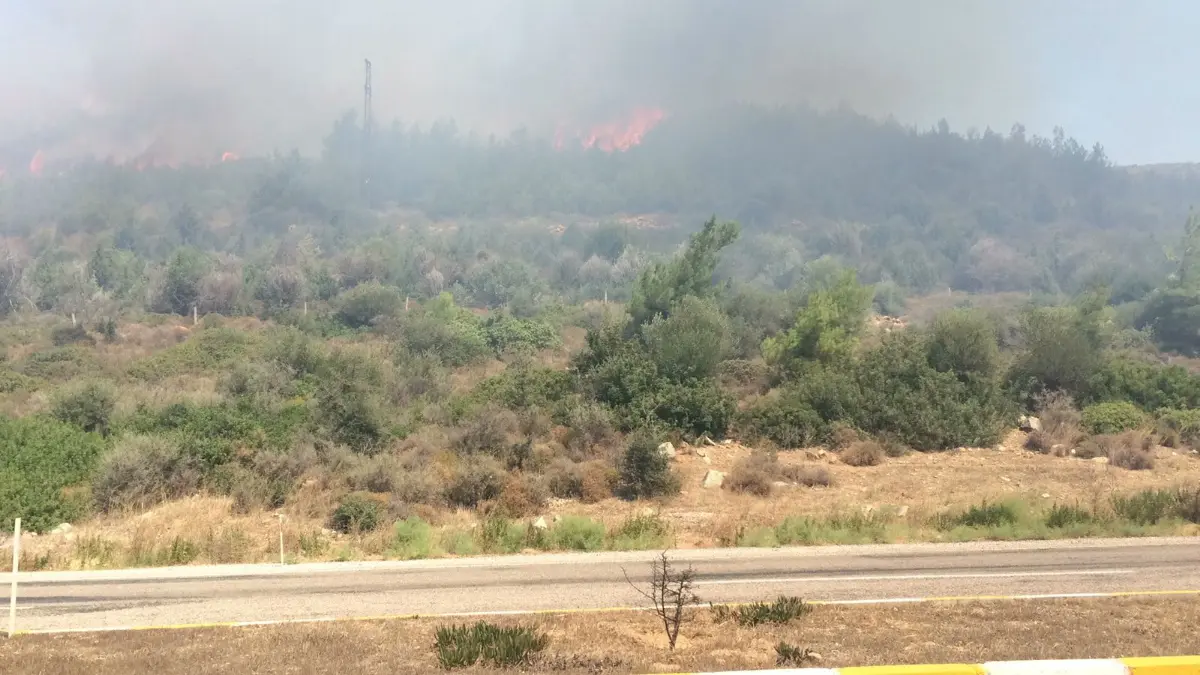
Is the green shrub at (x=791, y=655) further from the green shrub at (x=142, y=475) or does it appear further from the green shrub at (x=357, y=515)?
the green shrub at (x=142, y=475)

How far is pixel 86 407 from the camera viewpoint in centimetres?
2875

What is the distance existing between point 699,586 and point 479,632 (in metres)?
4.59

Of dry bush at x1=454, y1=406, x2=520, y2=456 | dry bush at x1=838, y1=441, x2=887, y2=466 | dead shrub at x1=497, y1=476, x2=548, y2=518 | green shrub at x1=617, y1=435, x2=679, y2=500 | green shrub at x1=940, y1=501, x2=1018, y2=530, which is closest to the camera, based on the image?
green shrub at x1=940, y1=501, x2=1018, y2=530

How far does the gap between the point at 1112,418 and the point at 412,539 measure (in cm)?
2413

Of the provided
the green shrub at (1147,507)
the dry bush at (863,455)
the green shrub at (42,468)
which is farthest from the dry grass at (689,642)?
the dry bush at (863,455)

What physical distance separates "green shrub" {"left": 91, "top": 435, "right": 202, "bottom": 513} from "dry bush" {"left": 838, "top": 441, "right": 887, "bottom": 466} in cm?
1848

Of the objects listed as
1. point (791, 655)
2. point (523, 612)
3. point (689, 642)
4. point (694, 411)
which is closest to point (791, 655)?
point (791, 655)

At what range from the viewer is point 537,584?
44.2 feet

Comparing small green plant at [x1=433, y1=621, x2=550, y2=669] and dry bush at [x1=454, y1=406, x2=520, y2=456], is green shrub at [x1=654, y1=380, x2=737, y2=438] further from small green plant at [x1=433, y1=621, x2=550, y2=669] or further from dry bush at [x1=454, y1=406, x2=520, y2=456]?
small green plant at [x1=433, y1=621, x2=550, y2=669]

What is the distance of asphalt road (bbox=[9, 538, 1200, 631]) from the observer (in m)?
11.9

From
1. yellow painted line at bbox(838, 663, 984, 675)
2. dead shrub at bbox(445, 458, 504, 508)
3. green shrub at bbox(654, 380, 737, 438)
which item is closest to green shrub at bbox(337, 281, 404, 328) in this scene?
green shrub at bbox(654, 380, 737, 438)

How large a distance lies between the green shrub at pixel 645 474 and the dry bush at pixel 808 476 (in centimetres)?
328

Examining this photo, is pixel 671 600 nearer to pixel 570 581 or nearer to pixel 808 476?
pixel 570 581

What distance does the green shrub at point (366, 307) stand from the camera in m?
62.9
